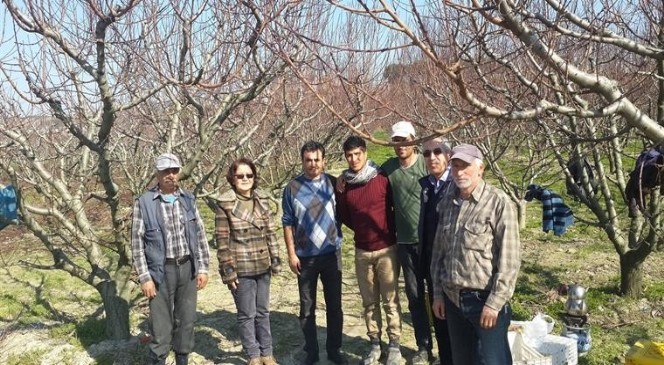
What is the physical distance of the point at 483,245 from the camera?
258cm

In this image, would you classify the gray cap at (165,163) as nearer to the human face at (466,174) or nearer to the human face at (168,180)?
the human face at (168,180)

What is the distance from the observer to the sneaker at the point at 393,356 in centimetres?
379

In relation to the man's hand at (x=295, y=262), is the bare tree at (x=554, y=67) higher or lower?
higher

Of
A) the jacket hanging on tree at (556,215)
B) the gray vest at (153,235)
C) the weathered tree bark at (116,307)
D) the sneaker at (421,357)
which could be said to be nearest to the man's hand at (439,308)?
the sneaker at (421,357)

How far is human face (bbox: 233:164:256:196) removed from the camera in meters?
3.76

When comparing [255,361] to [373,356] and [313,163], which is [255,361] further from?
[313,163]

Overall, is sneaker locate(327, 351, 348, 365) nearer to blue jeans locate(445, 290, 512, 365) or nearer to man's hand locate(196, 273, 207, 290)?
man's hand locate(196, 273, 207, 290)

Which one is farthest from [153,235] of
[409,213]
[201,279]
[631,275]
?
[631,275]

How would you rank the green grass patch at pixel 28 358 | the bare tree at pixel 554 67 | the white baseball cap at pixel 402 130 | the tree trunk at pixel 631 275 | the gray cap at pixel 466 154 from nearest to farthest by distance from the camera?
the bare tree at pixel 554 67 → the gray cap at pixel 466 154 → the white baseball cap at pixel 402 130 → the green grass patch at pixel 28 358 → the tree trunk at pixel 631 275

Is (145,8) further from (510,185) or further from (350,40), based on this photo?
(510,185)

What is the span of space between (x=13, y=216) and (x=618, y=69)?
513 centimetres

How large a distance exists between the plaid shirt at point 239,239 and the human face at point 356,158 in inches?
28.8

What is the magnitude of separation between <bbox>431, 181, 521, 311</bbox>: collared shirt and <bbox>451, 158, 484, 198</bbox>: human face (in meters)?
0.03

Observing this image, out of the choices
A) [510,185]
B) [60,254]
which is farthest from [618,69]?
[60,254]
